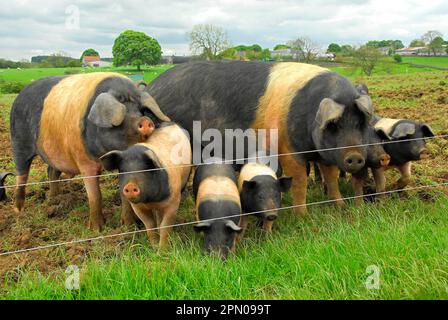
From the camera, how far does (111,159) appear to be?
14.0 feet

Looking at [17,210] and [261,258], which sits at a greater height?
[261,258]

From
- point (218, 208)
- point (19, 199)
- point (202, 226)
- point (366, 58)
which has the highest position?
point (366, 58)

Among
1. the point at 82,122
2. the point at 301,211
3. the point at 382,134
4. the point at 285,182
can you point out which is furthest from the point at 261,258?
the point at 82,122

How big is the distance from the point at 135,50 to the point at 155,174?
3877 centimetres

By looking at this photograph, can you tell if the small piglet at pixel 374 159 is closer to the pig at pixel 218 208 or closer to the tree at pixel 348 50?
the pig at pixel 218 208

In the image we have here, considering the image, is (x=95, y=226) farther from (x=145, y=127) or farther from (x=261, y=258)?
(x=261, y=258)

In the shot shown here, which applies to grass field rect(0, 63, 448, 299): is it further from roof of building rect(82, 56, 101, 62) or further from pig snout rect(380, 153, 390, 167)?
roof of building rect(82, 56, 101, 62)

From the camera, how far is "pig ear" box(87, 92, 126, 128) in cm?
456

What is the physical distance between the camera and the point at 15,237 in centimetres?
493

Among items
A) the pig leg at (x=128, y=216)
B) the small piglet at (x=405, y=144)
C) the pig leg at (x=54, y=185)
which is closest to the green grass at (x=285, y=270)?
the pig leg at (x=128, y=216)
